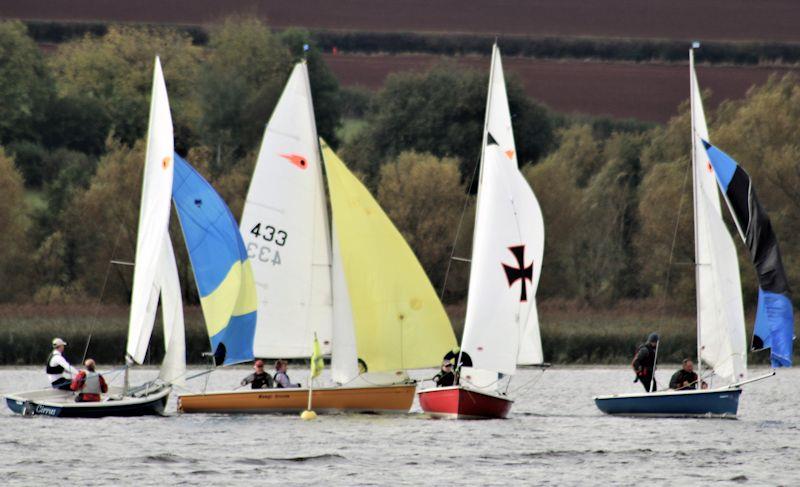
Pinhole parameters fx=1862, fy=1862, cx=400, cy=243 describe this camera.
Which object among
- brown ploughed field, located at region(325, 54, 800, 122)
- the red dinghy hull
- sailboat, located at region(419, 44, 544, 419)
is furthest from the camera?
brown ploughed field, located at region(325, 54, 800, 122)

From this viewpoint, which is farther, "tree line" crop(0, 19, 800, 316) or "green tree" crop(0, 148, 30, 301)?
"green tree" crop(0, 148, 30, 301)

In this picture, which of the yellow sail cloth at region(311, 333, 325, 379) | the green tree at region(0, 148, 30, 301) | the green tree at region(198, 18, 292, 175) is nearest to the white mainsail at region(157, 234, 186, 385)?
the yellow sail cloth at region(311, 333, 325, 379)

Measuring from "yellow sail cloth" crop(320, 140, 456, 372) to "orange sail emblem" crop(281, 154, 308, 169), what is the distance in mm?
725

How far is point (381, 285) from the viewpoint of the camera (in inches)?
1490

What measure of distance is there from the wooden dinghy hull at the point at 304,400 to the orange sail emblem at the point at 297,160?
15.4 feet

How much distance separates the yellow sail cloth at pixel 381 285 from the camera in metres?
37.7

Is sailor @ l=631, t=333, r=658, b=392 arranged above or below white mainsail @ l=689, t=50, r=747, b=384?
below

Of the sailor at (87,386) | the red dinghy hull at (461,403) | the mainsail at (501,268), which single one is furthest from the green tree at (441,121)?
the sailor at (87,386)

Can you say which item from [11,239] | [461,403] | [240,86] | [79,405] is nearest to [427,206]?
[11,239]

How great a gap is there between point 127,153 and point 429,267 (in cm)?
1360

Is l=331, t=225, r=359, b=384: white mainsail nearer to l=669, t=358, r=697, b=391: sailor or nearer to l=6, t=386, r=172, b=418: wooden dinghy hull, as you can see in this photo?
l=6, t=386, r=172, b=418: wooden dinghy hull

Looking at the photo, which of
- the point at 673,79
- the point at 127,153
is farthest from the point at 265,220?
the point at 673,79

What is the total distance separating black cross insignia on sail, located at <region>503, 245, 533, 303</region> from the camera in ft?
121

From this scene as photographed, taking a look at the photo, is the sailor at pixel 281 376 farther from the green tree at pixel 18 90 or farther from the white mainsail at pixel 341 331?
the green tree at pixel 18 90
